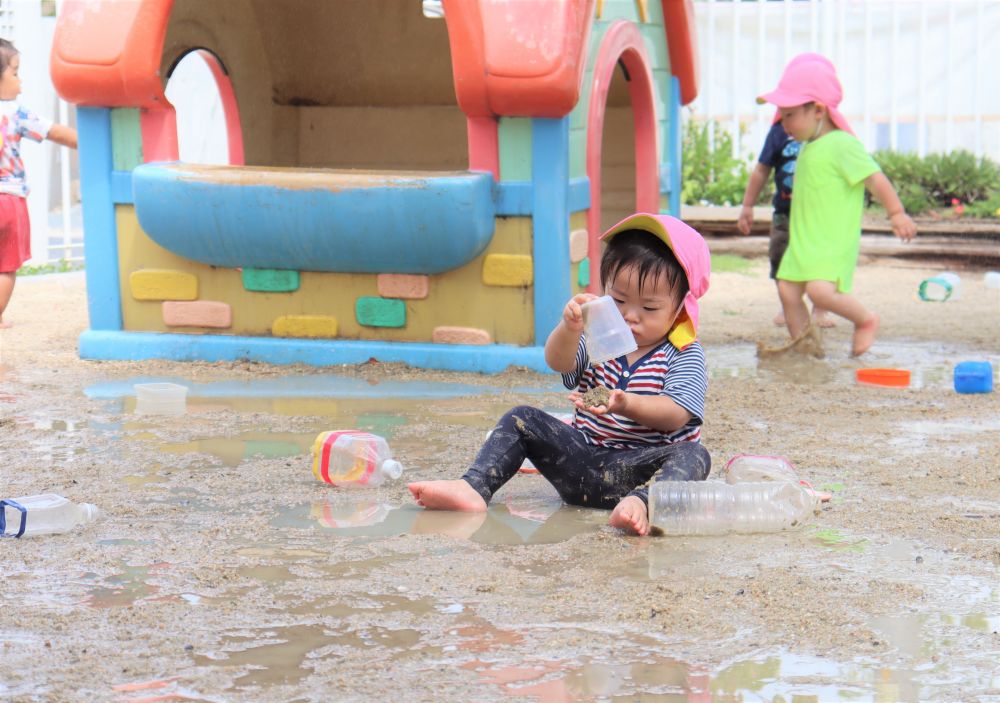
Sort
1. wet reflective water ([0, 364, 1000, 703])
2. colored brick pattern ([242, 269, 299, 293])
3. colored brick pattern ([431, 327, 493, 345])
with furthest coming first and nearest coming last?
colored brick pattern ([242, 269, 299, 293]) → colored brick pattern ([431, 327, 493, 345]) → wet reflective water ([0, 364, 1000, 703])

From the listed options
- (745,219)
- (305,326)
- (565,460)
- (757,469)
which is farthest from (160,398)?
(745,219)

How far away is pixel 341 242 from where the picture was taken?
567cm

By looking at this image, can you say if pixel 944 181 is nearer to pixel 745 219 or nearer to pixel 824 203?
pixel 745 219

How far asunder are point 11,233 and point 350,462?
364 cm

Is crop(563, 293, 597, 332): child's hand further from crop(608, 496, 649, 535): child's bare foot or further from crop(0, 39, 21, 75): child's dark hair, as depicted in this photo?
crop(0, 39, 21, 75): child's dark hair

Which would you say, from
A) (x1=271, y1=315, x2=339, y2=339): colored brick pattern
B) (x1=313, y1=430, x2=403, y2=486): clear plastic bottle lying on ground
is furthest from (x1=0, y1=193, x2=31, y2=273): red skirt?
(x1=313, y1=430, x2=403, y2=486): clear plastic bottle lying on ground

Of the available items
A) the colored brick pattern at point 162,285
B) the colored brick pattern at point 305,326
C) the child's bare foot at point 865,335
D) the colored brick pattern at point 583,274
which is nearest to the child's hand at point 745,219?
the child's bare foot at point 865,335

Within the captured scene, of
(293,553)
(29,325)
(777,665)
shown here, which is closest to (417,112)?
(29,325)

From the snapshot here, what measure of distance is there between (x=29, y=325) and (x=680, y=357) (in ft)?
15.3

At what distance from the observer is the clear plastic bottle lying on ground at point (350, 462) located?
3906 mm

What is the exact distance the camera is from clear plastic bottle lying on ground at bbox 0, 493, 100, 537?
10.8ft

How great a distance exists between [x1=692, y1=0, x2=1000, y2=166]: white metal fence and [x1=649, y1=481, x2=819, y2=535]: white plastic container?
9.77 meters

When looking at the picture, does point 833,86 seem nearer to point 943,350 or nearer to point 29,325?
point 943,350

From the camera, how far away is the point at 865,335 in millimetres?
6223
